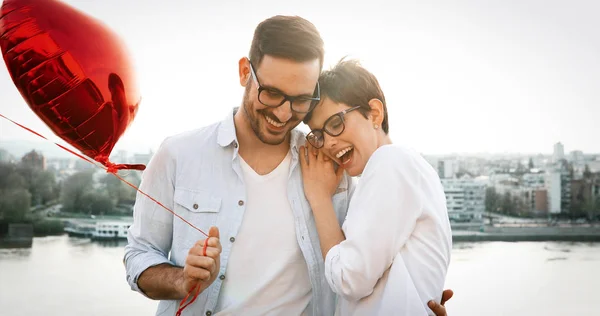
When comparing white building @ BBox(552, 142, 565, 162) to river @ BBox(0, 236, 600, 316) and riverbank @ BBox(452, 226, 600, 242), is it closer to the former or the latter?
riverbank @ BBox(452, 226, 600, 242)

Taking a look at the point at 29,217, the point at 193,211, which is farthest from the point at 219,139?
the point at 29,217

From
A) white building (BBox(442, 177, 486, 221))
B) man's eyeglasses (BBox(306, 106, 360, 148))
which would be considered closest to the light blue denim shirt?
man's eyeglasses (BBox(306, 106, 360, 148))

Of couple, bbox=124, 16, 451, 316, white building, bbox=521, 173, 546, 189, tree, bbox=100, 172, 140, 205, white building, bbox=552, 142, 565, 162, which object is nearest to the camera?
couple, bbox=124, 16, 451, 316

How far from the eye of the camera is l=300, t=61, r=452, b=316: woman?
0.87m

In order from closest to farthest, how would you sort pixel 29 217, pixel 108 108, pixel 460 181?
pixel 108 108, pixel 29 217, pixel 460 181

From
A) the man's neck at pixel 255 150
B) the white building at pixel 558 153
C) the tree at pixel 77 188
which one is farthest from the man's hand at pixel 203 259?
the white building at pixel 558 153

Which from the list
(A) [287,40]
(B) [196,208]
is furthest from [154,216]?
(A) [287,40]

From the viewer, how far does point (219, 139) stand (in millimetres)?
1112

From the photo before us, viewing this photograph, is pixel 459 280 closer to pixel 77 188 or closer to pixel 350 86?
pixel 77 188

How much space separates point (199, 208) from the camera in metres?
1.06

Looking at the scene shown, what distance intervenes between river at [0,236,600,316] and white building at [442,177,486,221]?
1.09m

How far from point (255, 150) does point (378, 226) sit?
0.37 meters

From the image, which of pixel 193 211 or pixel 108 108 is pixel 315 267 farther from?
pixel 108 108

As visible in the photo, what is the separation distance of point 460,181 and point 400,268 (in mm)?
18444
